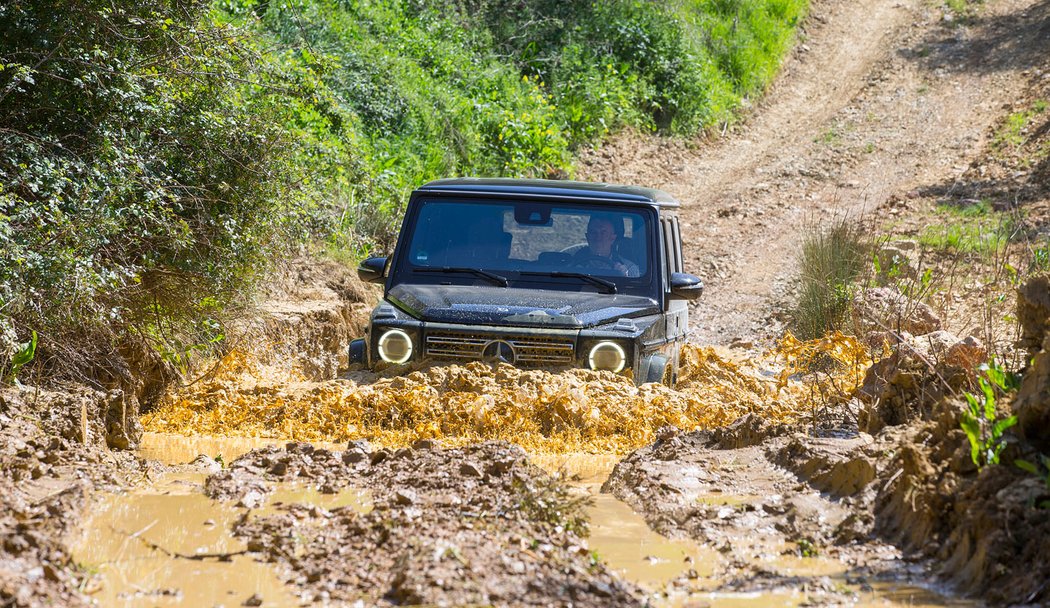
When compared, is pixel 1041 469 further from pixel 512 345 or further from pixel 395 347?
pixel 395 347

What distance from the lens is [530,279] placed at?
700cm

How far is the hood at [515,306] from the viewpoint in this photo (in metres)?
6.43

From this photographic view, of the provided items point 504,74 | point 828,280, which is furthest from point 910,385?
point 504,74

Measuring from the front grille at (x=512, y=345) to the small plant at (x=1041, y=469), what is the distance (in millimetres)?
3088

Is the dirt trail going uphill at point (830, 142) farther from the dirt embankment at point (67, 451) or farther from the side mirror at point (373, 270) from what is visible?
the side mirror at point (373, 270)

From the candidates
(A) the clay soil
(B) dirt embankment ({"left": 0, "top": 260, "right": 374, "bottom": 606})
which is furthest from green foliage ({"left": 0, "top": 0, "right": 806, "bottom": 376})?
(A) the clay soil

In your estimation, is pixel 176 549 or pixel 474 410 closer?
pixel 176 549

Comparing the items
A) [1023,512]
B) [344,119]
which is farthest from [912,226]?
[1023,512]

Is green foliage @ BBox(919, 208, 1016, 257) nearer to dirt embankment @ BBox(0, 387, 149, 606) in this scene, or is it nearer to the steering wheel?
the steering wheel

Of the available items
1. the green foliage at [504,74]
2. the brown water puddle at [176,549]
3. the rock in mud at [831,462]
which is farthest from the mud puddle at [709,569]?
the green foliage at [504,74]

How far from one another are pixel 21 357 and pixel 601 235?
345cm

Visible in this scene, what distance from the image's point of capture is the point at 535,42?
20.9 m

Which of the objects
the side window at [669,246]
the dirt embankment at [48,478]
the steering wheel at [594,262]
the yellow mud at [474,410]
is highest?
the side window at [669,246]

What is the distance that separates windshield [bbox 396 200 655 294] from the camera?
7.08 metres
